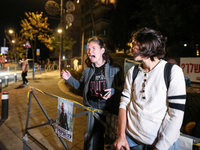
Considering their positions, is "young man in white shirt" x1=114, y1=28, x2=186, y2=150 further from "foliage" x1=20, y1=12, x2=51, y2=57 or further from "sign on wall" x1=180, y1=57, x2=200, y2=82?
"foliage" x1=20, y1=12, x2=51, y2=57

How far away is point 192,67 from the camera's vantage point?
25.3 feet

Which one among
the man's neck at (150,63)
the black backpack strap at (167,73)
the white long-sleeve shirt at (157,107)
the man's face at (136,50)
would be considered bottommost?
the white long-sleeve shirt at (157,107)

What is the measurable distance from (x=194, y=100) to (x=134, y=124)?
12.8 ft

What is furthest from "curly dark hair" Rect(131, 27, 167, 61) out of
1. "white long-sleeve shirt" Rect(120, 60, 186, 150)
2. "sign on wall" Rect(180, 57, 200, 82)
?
"sign on wall" Rect(180, 57, 200, 82)

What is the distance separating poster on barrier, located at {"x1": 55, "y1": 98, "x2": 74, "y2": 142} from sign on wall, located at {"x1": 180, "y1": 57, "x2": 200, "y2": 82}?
24.8 ft

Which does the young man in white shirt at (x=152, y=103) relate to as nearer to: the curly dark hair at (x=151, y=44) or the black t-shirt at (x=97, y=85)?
the curly dark hair at (x=151, y=44)

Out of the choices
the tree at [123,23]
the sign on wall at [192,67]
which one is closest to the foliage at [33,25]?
the tree at [123,23]

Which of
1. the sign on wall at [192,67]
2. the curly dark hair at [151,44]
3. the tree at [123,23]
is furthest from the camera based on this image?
the tree at [123,23]

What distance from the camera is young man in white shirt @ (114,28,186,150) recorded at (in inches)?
44.7

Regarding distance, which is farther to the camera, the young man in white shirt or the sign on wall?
the sign on wall

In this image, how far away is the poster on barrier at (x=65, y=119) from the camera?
A: 2224mm

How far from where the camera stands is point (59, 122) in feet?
Answer: 8.00

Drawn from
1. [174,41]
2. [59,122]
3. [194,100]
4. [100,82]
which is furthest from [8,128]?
[174,41]

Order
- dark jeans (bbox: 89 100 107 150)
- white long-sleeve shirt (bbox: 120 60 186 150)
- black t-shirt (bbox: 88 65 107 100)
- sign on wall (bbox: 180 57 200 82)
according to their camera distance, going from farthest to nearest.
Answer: sign on wall (bbox: 180 57 200 82), black t-shirt (bbox: 88 65 107 100), dark jeans (bbox: 89 100 107 150), white long-sleeve shirt (bbox: 120 60 186 150)
